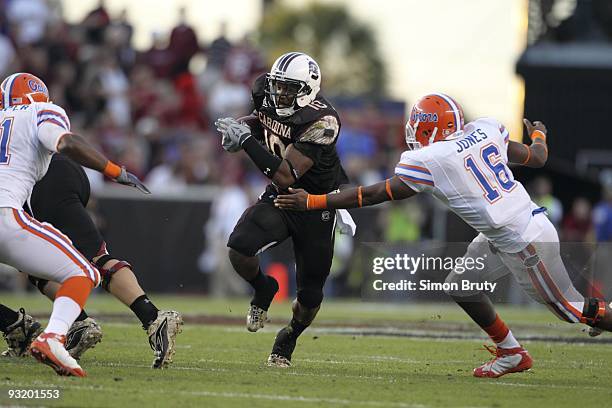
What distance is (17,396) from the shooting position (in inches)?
218

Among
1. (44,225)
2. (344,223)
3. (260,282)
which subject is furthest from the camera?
Result: (344,223)

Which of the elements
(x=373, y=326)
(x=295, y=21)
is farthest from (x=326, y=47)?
(x=373, y=326)

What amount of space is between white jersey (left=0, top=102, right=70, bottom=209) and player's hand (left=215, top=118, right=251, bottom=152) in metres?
1.01

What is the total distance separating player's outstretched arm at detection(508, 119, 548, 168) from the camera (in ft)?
23.5

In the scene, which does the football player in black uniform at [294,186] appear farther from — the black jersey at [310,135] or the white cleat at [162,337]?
the white cleat at [162,337]

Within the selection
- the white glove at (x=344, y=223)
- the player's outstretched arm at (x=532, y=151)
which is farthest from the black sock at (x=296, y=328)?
the player's outstretched arm at (x=532, y=151)

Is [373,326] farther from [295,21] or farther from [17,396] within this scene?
[295,21]

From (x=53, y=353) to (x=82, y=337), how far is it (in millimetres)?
934

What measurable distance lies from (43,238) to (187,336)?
10.6 feet

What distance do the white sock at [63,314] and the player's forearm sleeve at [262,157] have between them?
4.63ft

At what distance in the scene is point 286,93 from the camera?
725 centimetres

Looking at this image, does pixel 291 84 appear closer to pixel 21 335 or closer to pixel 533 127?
pixel 533 127

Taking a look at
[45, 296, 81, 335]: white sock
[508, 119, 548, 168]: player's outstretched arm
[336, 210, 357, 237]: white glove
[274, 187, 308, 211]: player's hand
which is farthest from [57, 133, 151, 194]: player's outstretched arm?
[508, 119, 548, 168]: player's outstretched arm

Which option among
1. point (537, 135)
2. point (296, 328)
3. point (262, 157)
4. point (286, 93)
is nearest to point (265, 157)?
point (262, 157)
